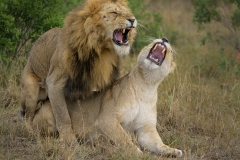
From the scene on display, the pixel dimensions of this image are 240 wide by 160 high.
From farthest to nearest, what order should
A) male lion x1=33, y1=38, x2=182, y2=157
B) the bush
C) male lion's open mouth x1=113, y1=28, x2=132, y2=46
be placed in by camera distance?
the bush < male lion x1=33, y1=38, x2=182, y2=157 < male lion's open mouth x1=113, y1=28, x2=132, y2=46

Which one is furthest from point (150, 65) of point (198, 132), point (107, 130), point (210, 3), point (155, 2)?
point (155, 2)

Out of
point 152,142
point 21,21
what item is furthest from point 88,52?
point 21,21

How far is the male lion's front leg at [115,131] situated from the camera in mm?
4734

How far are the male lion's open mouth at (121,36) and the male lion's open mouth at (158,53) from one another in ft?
1.03

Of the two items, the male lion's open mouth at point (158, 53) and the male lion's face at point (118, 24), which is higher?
the male lion's face at point (118, 24)

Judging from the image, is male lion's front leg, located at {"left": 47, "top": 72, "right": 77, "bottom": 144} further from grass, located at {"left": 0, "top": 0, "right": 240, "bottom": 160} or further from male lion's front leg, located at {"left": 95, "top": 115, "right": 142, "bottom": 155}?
male lion's front leg, located at {"left": 95, "top": 115, "right": 142, "bottom": 155}

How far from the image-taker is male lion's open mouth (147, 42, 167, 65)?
5.07 metres

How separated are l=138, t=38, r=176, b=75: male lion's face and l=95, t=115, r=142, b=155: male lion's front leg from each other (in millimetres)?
630

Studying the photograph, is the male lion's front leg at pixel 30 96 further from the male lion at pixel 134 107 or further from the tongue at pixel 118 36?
the tongue at pixel 118 36

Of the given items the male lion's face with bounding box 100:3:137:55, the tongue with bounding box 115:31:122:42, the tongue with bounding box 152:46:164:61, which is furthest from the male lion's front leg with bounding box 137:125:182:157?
the tongue with bounding box 115:31:122:42

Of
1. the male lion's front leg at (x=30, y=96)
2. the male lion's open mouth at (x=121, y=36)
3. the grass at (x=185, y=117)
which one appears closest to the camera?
the grass at (x=185, y=117)

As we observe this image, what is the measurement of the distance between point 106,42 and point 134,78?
21.8 inches

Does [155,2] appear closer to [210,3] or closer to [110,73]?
[210,3]

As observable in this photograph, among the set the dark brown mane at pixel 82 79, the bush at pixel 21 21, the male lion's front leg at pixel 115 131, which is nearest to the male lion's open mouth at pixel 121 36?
the dark brown mane at pixel 82 79
